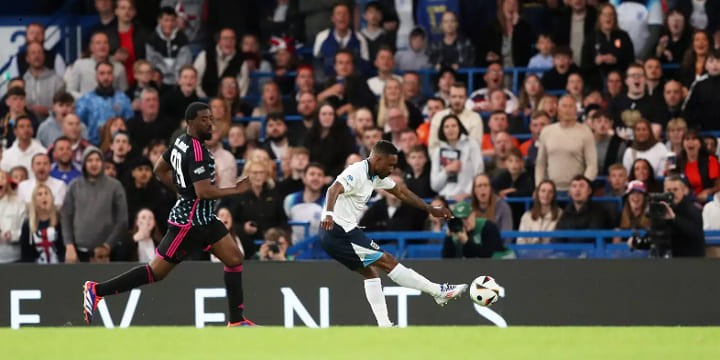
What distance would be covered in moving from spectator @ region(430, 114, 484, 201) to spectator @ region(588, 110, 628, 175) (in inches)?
55.9

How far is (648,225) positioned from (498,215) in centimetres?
159

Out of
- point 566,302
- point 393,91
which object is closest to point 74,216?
point 393,91

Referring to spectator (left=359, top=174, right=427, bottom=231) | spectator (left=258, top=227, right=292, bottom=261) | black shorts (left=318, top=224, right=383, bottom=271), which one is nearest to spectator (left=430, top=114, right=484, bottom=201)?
spectator (left=359, top=174, right=427, bottom=231)

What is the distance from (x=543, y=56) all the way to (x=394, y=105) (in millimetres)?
2427

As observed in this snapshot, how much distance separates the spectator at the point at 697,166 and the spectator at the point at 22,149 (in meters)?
7.44

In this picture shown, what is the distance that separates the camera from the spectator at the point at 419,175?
1557 cm

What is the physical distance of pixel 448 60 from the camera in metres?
18.3

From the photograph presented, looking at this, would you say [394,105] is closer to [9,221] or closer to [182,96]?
[182,96]

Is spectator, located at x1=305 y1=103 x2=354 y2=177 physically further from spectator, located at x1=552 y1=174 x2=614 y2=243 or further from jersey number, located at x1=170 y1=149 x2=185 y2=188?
jersey number, located at x1=170 y1=149 x2=185 y2=188

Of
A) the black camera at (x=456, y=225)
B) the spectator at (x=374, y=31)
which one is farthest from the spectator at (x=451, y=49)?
the black camera at (x=456, y=225)

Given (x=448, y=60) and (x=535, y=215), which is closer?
(x=535, y=215)

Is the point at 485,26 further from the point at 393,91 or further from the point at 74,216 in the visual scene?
the point at 74,216

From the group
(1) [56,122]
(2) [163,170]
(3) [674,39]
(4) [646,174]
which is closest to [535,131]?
(4) [646,174]

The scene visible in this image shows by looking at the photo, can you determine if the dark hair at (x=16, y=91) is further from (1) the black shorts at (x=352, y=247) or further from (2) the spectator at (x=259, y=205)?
(1) the black shorts at (x=352, y=247)
